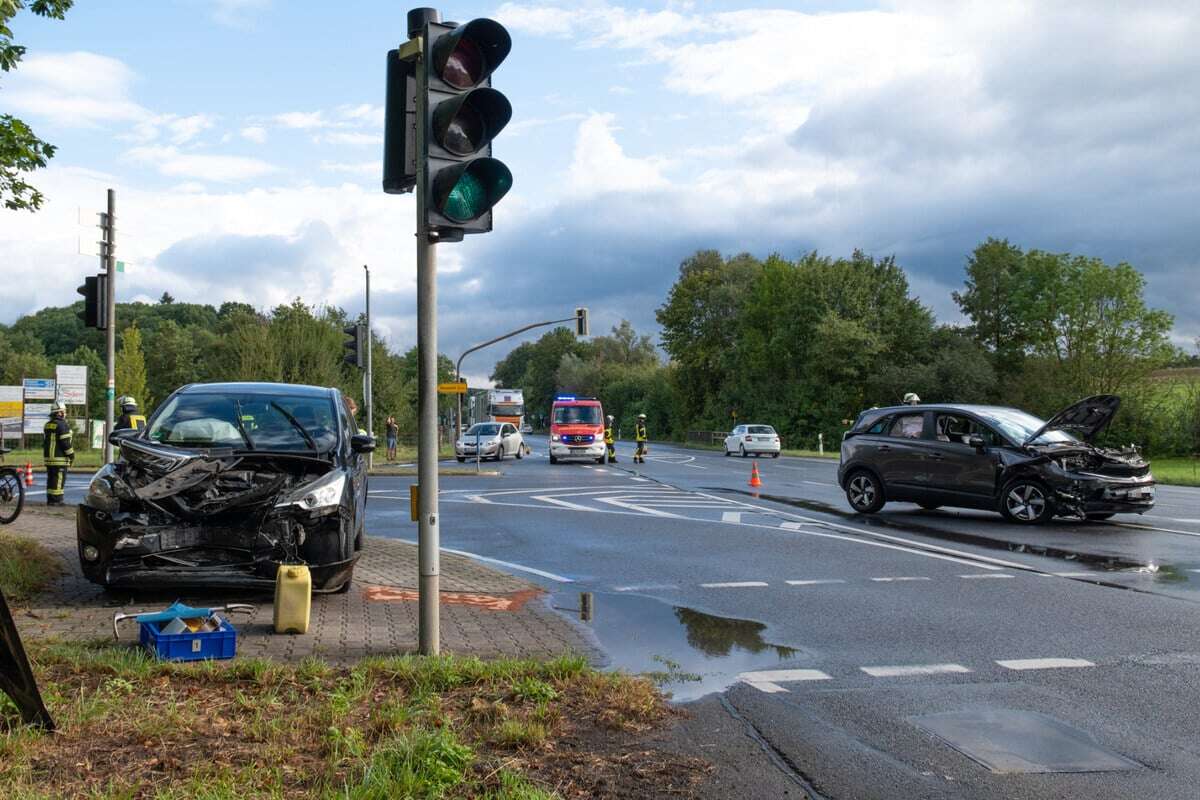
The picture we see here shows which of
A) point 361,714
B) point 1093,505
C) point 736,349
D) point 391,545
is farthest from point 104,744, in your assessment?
point 736,349

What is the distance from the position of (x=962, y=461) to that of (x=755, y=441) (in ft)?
108

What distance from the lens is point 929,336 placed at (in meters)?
68.9

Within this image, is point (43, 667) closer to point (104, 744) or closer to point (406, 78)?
point (104, 744)

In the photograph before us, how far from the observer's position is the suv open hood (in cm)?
1444

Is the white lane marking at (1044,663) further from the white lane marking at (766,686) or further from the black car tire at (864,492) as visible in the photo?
the black car tire at (864,492)

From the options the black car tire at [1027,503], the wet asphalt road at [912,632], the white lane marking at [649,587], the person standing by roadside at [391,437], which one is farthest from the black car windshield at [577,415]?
the white lane marking at [649,587]

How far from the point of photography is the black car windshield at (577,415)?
3981 centimetres

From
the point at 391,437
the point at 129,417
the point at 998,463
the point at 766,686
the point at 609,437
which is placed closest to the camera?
the point at 766,686

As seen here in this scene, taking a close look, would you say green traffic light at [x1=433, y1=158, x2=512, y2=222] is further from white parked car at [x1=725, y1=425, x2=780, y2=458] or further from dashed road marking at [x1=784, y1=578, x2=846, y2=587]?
white parked car at [x1=725, y1=425, x2=780, y2=458]

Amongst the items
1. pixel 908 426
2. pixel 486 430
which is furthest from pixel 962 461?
pixel 486 430

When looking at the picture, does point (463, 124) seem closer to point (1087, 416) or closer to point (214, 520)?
point (214, 520)

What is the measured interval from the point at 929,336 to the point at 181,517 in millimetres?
66113

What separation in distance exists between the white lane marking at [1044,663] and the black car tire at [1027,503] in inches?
335

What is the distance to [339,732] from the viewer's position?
4602mm
